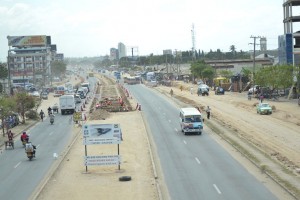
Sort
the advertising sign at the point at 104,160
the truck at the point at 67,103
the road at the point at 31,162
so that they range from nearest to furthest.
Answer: the road at the point at 31,162
the advertising sign at the point at 104,160
the truck at the point at 67,103

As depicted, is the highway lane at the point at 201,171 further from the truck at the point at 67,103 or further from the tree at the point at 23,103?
the truck at the point at 67,103

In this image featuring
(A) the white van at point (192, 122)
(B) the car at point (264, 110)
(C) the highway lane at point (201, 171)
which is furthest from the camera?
(B) the car at point (264, 110)

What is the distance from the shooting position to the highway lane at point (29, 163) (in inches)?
1067

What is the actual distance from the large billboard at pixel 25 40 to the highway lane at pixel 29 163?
5569 inches

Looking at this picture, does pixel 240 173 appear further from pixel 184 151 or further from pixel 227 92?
pixel 227 92

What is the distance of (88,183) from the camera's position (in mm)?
27766

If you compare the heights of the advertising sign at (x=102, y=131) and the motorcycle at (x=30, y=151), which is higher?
the advertising sign at (x=102, y=131)

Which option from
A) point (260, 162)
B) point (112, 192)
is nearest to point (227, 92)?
point (260, 162)

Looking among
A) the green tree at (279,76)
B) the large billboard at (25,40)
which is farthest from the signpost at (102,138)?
the large billboard at (25,40)

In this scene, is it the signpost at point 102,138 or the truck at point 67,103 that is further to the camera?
the truck at point 67,103

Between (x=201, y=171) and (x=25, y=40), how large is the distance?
172139mm

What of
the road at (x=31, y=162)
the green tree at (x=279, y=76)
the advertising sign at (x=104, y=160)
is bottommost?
the road at (x=31, y=162)

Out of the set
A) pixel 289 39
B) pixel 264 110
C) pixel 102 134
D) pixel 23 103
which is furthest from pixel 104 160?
pixel 289 39

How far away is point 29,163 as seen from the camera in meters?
35.1
